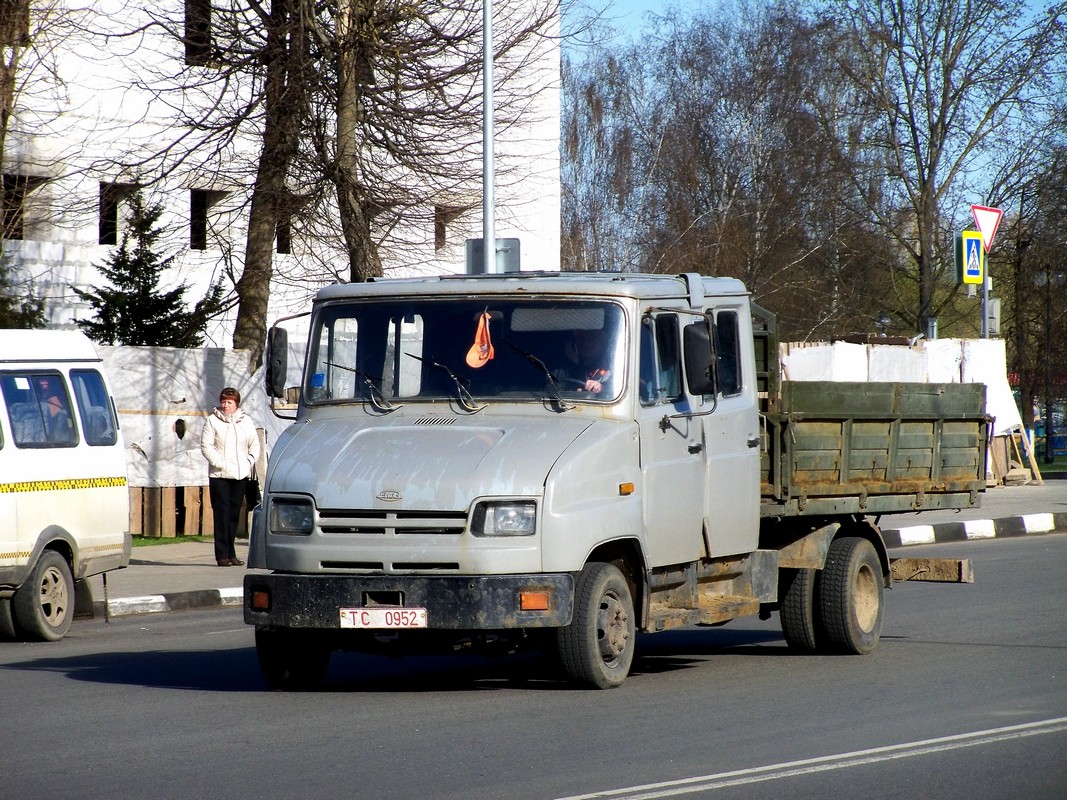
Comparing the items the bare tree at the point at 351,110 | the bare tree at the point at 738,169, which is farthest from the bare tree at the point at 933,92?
the bare tree at the point at 351,110

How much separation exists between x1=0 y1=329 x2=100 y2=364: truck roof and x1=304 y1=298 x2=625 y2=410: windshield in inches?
151

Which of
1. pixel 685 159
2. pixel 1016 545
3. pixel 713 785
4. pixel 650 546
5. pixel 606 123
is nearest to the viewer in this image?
pixel 713 785

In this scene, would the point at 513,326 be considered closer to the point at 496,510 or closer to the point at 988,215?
the point at 496,510

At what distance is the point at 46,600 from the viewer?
12.3 meters

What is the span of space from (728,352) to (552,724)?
121 inches

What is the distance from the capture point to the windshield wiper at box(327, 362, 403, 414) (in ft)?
30.0

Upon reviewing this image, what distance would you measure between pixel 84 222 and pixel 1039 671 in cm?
2205

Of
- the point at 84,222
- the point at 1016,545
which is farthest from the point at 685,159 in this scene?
the point at 1016,545

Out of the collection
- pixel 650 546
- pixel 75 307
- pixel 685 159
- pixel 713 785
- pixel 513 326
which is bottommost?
pixel 713 785

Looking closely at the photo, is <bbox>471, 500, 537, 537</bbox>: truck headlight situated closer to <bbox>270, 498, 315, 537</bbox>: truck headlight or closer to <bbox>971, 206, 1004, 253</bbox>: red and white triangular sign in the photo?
<bbox>270, 498, 315, 537</bbox>: truck headlight

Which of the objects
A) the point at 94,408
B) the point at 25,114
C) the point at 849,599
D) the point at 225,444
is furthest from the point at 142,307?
the point at 849,599

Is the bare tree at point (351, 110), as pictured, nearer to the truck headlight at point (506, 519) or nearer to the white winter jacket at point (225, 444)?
the white winter jacket at point (225, 444)

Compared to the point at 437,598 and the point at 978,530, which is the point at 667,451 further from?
the point at 978,530

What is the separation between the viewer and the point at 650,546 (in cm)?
895
